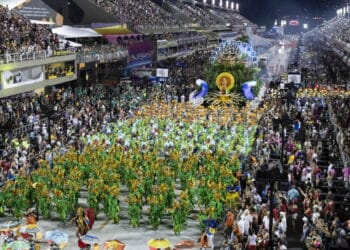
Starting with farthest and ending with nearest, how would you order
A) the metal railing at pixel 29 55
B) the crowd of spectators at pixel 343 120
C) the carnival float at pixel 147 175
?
the metal railing at pixel 29 55
the crowd of spectators at pixel 343 120
the carnival float at pixel 147 175

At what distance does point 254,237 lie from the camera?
16141mm

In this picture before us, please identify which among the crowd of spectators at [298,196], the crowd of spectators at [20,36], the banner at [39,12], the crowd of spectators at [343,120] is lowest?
the crowd of spectators at [298,196]

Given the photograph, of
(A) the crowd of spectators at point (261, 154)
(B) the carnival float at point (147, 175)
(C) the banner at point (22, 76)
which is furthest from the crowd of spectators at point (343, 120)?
(C) the banner at point (22, 76)

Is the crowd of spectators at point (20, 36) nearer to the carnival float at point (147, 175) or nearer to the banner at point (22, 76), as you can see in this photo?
the banner at point (22, 76)

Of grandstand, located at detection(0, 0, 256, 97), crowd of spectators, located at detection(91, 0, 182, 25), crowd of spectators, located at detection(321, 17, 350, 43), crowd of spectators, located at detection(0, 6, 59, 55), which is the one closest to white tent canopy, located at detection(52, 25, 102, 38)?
grandstand, located at detection(0, 0, 256, 97)

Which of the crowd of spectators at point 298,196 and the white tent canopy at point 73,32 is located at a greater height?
the white tent canopy at point 73,32

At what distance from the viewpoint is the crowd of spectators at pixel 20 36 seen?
3541cm

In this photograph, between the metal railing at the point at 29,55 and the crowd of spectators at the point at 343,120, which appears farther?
the metal railing at the point at 29,55

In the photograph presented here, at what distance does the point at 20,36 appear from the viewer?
126 feet

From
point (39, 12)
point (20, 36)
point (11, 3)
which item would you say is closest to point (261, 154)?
point (20, 36)

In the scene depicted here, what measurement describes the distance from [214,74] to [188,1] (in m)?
100

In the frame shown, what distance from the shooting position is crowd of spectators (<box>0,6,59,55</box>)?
116 ft

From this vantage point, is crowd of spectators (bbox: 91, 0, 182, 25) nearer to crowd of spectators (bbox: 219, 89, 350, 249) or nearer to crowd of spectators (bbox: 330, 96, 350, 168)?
crowd of spectators (bbox: 330, 96, 350, 168)

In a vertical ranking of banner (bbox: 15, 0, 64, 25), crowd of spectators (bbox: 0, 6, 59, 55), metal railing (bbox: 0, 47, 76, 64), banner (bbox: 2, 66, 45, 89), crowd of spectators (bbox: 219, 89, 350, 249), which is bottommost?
crowd of spectators (bbox: 219, 89, 350, 249)
